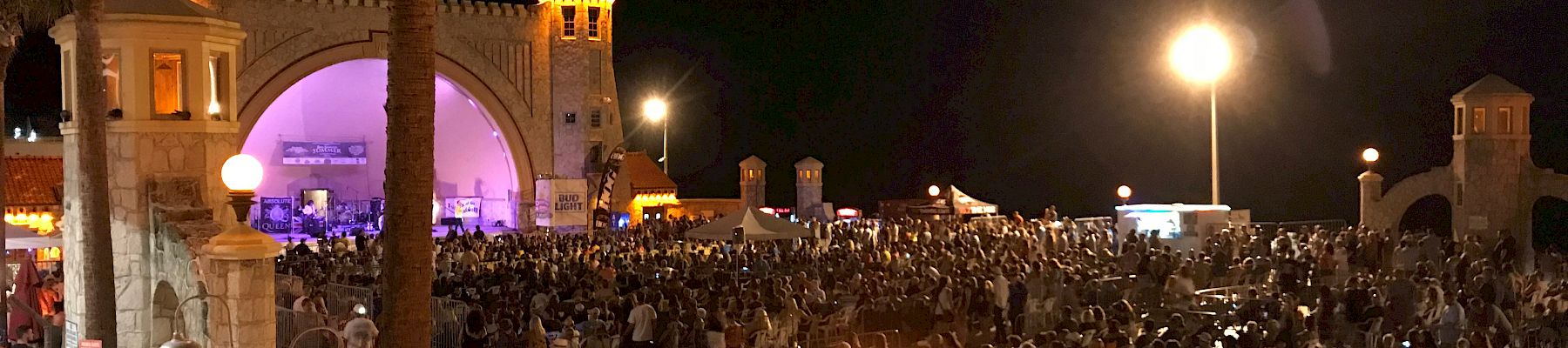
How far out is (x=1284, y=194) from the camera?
52000 millimetres

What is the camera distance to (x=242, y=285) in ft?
35.4

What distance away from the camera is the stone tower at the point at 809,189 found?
40.5 m

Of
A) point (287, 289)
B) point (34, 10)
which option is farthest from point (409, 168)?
point (34, 10)

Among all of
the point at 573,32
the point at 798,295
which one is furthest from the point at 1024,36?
the point at 798,295

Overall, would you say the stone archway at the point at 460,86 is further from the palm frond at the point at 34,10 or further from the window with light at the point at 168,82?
the window with light at the point at 168,82

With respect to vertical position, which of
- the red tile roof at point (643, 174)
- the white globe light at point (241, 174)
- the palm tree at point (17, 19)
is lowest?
the red tile roof at point (643, 174)

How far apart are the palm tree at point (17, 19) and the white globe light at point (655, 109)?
2899 centimetres

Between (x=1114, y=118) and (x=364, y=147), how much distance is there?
31.9 meters

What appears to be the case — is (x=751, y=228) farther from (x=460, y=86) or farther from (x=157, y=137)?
(x=460, y=86)

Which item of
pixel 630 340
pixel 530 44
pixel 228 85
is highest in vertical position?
pixel 530 44

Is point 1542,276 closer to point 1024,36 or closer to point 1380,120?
point 1380,120

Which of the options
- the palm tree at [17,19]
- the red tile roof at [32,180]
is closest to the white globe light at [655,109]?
the red tile roof at [32,180]

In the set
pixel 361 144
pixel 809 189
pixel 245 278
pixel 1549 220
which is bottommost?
pixel 1549 220

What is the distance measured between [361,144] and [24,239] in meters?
22.3
